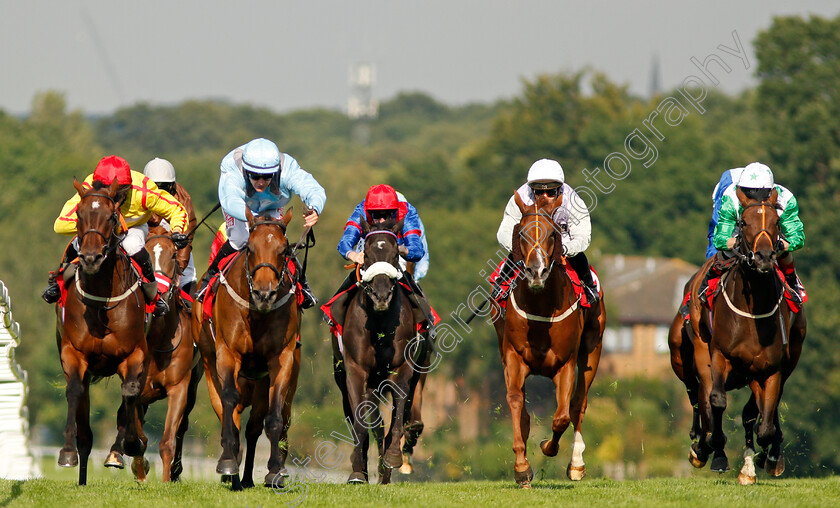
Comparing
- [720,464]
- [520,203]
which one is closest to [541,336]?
[520,203]

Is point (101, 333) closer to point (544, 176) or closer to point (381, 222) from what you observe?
point (381, 222)

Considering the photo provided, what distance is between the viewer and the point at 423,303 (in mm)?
13305

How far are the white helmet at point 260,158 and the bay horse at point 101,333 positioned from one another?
1288 mm

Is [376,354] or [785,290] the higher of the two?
[785,290]

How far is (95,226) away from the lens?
11188mm

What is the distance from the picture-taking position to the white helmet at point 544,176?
12680mm

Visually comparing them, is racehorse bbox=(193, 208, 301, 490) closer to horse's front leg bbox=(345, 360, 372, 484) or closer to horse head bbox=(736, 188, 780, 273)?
horse's front leg bbox=(345, 360, 372, 484)

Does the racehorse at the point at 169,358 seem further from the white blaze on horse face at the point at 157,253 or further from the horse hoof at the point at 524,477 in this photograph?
the horse hoof at the point at 524,477

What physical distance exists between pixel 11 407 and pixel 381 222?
5434mm

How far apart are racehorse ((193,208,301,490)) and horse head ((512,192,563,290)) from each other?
2.19 meters

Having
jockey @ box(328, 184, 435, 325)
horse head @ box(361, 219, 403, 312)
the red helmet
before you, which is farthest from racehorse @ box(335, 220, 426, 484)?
the red helmet

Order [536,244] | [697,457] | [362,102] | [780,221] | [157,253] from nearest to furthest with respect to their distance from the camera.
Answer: [536,244] → [780,221] → [697,457] → [157,253] → [362,102]

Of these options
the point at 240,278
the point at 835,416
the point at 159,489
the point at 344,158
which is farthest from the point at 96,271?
the point at 344,158

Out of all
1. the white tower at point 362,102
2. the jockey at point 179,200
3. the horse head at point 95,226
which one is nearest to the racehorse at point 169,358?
the jockey at point 179,200
